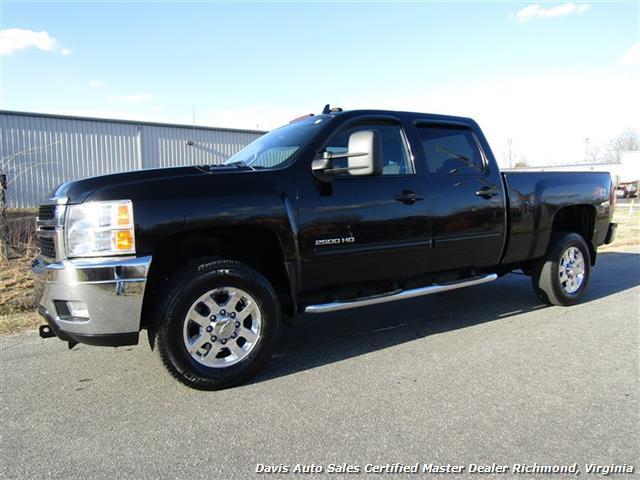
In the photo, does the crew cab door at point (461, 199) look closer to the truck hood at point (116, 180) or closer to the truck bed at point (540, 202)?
the truck bed at point (540, 202)

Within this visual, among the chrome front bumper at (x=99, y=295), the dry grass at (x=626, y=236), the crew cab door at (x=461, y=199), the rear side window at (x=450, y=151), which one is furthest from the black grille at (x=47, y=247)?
the dry grass at (x=626, y=236)

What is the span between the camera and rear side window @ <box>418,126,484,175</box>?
4.66m

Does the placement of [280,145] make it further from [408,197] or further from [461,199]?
[461,199]

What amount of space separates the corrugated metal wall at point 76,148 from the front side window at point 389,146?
1464cm

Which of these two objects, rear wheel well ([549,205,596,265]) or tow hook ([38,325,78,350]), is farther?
rear wheel well ([549,205,596,265])

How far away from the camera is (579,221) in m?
6.07

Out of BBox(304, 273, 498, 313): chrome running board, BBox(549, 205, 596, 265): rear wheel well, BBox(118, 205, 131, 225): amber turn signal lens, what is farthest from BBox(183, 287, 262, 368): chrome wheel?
BBox(549, 205, 596, 265): rear wheel well

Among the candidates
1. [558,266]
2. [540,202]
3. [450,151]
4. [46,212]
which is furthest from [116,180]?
[558,266]

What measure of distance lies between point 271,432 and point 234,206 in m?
1.51

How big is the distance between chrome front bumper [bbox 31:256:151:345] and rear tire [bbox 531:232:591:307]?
172 inches

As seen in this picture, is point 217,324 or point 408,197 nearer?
point 217,324

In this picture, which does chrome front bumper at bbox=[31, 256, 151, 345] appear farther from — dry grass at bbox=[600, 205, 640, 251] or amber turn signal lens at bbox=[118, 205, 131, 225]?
dry grass at bbox=[600, 205, 640, 251]

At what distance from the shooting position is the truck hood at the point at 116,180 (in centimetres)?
316

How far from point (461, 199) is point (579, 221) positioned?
2384 millimetres
